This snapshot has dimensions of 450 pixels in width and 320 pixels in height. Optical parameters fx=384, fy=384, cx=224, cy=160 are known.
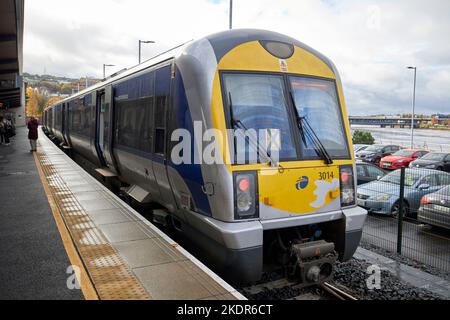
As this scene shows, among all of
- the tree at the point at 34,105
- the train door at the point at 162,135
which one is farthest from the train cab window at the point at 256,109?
the tree at the point at 34,105

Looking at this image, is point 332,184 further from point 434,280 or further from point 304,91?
point 434,280

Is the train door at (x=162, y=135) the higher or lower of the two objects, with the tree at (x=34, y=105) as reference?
lower

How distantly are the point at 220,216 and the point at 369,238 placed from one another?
4733 mm

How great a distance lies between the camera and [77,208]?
7238 millimetres

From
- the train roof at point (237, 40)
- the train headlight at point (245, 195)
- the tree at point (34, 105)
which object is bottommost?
the train headlight at point (245, 195)

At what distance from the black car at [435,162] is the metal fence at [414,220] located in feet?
38.3

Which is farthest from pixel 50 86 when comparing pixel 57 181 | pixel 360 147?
Answer: pixel 57 181

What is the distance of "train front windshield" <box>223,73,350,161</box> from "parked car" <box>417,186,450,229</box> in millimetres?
3881

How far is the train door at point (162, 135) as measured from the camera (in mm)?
5332

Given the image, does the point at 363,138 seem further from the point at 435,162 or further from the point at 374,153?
the point at 435,162

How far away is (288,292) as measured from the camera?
5.10m

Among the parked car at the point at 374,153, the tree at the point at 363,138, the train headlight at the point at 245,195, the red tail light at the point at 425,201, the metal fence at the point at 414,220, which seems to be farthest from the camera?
the tree at the point at 363,138

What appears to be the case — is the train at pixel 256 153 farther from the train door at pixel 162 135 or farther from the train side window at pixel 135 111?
the train side window at pixel 135 111
